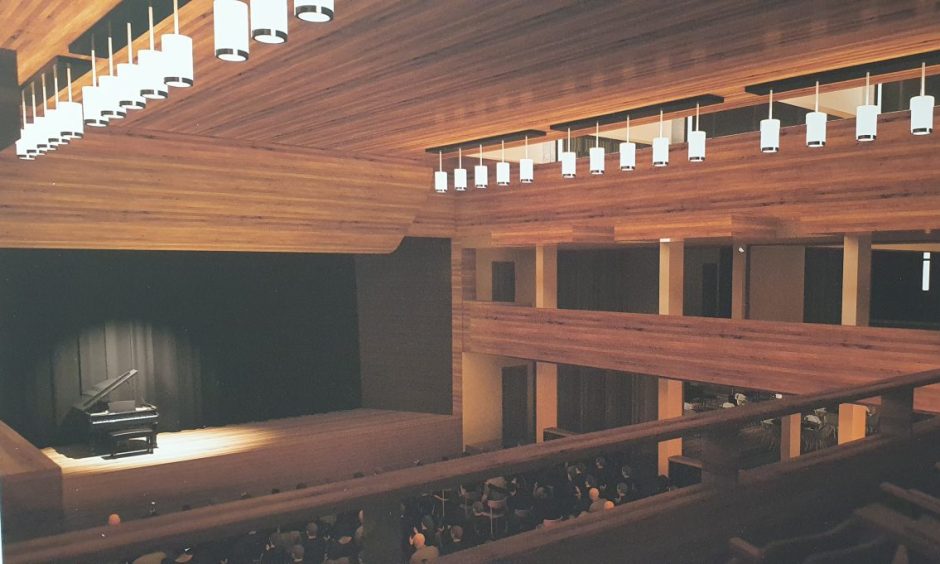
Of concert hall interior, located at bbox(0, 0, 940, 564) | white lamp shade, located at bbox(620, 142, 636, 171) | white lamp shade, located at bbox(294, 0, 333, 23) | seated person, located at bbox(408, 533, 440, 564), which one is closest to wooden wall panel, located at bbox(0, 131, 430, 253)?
concert hall interior, located at bbox(0, 0, 940, 564)

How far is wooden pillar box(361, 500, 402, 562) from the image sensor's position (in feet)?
6.05

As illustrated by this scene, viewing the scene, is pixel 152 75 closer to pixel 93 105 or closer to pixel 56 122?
pixel 93 105

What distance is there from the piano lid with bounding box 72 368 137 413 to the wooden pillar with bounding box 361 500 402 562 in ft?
33.6

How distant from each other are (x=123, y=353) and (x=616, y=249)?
28.6ft

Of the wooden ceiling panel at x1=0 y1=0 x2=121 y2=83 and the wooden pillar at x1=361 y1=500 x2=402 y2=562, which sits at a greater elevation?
the wooden ceiling panel at x1=0 y1=0 x2=121 y2=83

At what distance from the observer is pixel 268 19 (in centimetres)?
290

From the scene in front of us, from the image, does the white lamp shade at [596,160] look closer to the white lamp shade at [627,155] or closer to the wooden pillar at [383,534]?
the white lamp shade at [627,155]

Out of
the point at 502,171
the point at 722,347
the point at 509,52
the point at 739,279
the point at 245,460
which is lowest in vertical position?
the point at 245,460

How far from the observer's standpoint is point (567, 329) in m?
10.8

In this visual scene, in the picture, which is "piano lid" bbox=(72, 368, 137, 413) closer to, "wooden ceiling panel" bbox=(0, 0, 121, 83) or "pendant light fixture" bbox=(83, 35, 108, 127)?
"wooden ceiling panel" bbox=(0, 0, 121, 83)

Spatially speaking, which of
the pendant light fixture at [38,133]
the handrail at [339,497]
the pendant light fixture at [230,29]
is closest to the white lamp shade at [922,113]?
the handrail at [339,497]

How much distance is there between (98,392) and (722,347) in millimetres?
8733

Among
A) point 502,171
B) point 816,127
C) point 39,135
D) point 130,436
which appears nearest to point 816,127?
point 816,127

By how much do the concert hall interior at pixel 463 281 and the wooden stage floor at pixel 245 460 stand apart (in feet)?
0.17
